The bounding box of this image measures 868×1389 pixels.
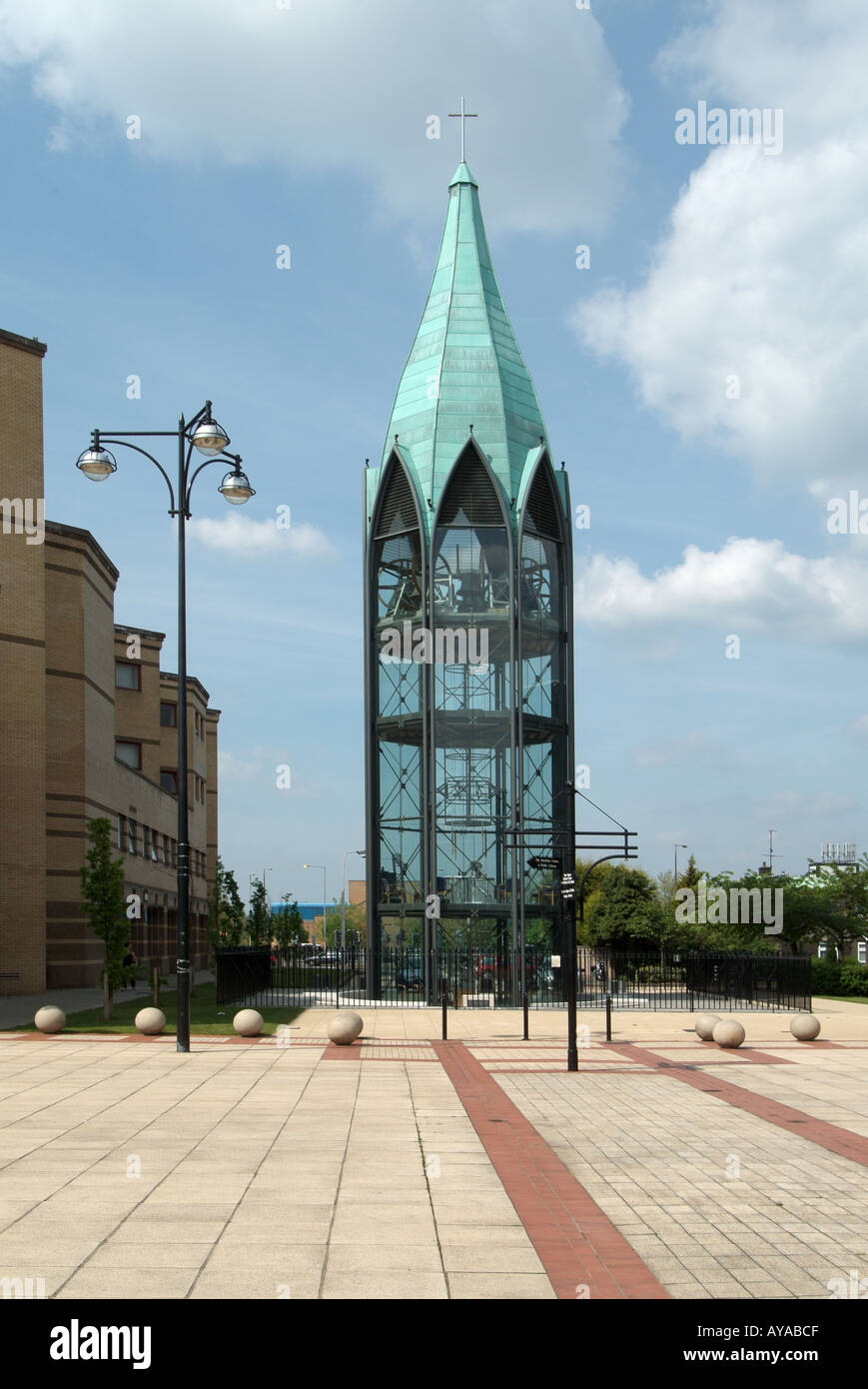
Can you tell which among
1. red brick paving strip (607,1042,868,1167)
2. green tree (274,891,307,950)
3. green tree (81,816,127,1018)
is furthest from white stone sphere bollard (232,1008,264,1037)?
green tree (274,891,307,950)

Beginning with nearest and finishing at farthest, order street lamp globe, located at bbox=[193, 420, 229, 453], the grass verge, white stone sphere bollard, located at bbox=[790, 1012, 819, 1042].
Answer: street lamp globe, located at bbox=[193, 420, 229, 453], white stone sphere bollard, located at bbox=[790, 1012, 819, 1042], the grass verge

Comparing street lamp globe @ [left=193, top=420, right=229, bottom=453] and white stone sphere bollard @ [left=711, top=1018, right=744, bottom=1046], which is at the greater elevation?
street lamp globe @ [left=193, top=420, right=229, bottom=453]

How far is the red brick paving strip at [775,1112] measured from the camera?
13914 millimetres

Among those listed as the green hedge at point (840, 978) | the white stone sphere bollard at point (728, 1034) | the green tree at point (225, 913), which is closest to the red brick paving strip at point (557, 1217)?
the white stone sphere bollard at point (728, 1034)

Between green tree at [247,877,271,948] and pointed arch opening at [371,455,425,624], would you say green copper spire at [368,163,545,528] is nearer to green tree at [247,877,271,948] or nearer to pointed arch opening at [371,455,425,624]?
pointed arch opening at [371,455,425,624]

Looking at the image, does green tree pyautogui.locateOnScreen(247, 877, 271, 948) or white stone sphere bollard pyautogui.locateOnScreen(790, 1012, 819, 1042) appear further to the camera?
green tree pyautogui.locateOnScreen(247, 877, 271, 948)

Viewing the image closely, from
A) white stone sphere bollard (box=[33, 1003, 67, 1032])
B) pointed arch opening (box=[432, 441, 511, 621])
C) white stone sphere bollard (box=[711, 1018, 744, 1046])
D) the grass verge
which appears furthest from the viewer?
pointed arch opening (box=[432, 441, 511, 621])

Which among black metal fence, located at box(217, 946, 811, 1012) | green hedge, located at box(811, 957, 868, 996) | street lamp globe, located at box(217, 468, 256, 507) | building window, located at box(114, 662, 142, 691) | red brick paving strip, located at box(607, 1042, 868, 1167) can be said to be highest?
building window, located at box(114, 662, 142, 691)

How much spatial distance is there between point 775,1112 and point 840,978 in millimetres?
39299

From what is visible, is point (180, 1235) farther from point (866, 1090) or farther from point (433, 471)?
point (433, 471)

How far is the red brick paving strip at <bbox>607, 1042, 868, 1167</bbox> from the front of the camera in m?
13.9

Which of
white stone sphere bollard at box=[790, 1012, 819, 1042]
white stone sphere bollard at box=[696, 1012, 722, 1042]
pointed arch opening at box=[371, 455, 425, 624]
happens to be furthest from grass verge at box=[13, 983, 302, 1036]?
pointed arch opening at box=[371, 455, 425, 624]

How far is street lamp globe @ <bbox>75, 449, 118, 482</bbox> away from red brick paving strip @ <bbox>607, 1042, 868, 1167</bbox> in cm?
1396

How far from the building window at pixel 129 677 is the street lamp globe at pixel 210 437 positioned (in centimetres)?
5127
